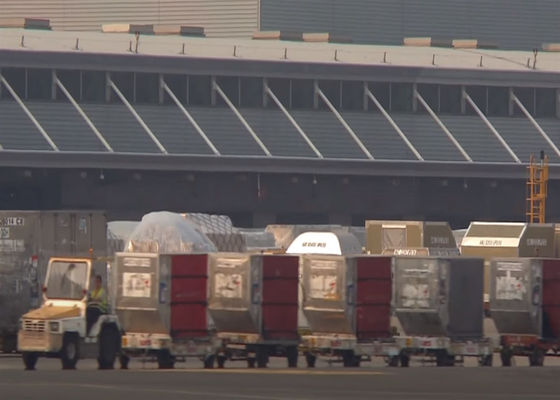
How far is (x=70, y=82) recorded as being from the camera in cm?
7988

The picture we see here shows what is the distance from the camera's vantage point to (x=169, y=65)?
266ft

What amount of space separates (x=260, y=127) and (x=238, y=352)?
44334mm

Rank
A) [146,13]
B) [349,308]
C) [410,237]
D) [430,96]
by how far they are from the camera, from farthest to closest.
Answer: [146,13] → [430,96] → [410,237] → [349,308]

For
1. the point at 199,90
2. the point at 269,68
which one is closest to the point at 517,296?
the point at 199,90

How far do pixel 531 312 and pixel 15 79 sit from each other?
138ft

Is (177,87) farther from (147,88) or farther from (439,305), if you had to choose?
(439,305)

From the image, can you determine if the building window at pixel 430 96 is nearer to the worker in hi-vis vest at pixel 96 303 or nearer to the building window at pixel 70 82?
the building window at pixel 70 82

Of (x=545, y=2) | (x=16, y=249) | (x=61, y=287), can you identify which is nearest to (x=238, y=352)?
(x=61, y=287)

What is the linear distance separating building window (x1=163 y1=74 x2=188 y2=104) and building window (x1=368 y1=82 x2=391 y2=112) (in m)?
9.26

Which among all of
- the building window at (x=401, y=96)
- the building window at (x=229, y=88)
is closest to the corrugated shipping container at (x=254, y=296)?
the building window at (x=229, y=88)

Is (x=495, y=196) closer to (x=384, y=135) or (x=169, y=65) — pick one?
(x=384, y=135)

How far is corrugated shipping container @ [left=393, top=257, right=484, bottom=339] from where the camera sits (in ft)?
132

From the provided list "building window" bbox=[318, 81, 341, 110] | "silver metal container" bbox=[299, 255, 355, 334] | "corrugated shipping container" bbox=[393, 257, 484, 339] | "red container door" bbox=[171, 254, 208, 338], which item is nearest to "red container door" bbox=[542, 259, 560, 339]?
"corrugated shipping container" bbox=[393, 257, 484, 339]

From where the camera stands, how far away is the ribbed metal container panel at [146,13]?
325 ft
